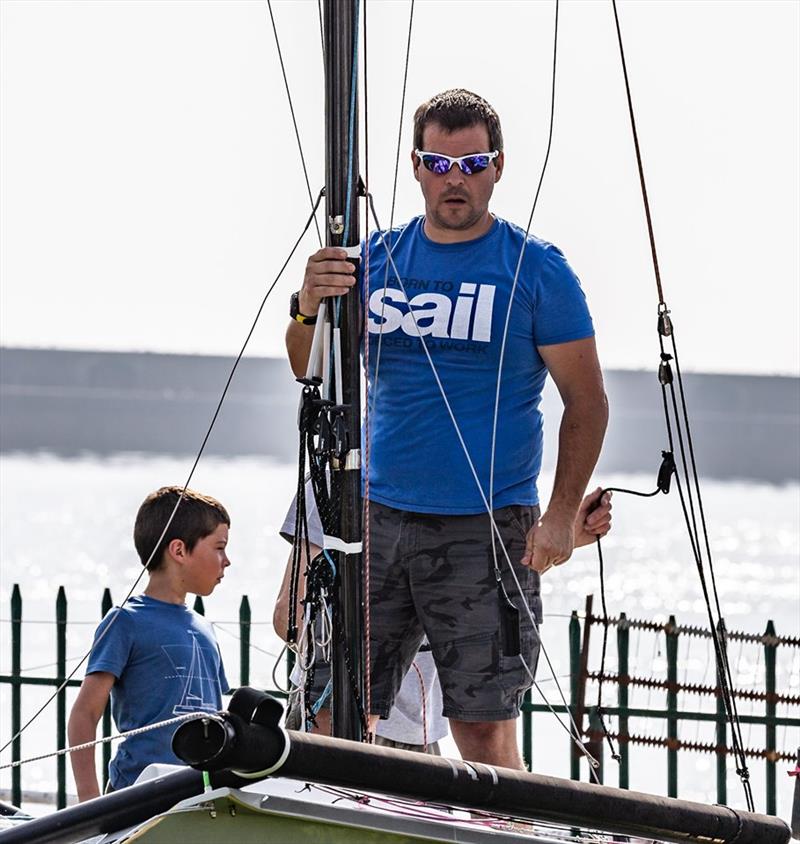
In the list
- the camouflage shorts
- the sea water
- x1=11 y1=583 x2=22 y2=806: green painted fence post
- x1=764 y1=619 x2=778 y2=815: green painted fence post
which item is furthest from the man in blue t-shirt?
x1=11 y1=583 x2=22 y2=806: green painted fence post

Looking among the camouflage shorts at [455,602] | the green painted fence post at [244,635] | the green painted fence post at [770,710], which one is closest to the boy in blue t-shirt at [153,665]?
the camouflage shorts at [455,602]

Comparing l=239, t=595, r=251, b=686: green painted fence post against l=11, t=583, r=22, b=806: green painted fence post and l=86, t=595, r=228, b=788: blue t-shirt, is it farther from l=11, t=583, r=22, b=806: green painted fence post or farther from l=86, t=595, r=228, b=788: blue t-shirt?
l=86, t=595, r=228, b=788: blue t-shirt

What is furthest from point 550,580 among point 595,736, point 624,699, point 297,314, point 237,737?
point 237,737

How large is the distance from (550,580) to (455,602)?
27.3m

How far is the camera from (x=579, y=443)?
4367 millimetres

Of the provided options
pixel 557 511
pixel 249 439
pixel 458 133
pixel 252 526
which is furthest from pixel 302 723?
pixel 249 439

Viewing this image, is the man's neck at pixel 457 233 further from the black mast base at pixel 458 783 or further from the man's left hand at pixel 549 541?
the black mast base at pixel 458 783

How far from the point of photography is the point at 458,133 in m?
4.23

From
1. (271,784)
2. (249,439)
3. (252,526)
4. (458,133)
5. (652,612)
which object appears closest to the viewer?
(271,784)

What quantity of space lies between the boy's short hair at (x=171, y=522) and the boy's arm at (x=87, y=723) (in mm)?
452

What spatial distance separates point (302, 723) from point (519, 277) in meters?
1.41

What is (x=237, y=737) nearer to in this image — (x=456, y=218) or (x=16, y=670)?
(x=456, y=218)

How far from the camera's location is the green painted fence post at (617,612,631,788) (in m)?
6.17

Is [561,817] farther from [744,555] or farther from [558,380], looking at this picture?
[744,555]
